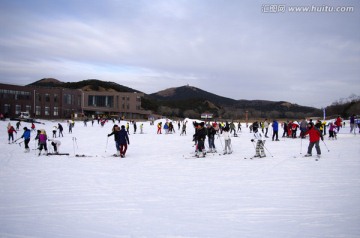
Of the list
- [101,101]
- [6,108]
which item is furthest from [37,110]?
[101,101]

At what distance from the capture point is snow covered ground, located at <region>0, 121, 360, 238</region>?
455 centimetres

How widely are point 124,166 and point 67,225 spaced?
607cm

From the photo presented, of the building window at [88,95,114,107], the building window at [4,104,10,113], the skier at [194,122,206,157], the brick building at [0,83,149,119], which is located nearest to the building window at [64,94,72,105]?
the brick building at [0,83,149,119]

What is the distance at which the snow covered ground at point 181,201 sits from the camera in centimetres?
455

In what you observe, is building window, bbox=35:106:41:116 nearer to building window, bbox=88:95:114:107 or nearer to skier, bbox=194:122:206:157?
building window, bbox=88:95:114:107

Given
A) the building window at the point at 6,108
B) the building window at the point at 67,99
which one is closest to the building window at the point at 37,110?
the building window at the point at 6,108

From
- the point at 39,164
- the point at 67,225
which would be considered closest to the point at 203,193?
the point at 67,225

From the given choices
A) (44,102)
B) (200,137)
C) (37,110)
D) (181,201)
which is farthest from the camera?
(44,102)

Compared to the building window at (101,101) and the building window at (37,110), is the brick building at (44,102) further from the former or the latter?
the building window at (101,101)

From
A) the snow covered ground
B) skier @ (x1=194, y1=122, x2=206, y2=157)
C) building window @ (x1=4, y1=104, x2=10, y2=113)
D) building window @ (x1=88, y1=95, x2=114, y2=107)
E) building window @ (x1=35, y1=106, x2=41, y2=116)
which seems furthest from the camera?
building window @ (x1=88, y1=95, x2=114, y2=107)

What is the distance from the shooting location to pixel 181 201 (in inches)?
238

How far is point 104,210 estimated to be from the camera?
5.46m

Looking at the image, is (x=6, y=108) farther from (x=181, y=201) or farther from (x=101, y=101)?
(x=181, y=201)

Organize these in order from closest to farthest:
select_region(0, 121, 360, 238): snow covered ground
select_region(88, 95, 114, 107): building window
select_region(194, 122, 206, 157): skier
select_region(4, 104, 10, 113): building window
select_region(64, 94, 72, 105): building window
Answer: select_region(0, 121, 360, 238): snow covered ground → select_region(194, 122, 206, 157): skier → select_region(4, 104, 10, 113): building window → select_region(64, 94, 72, 105): building window → select_region(88, 95, 114, 107): building window
